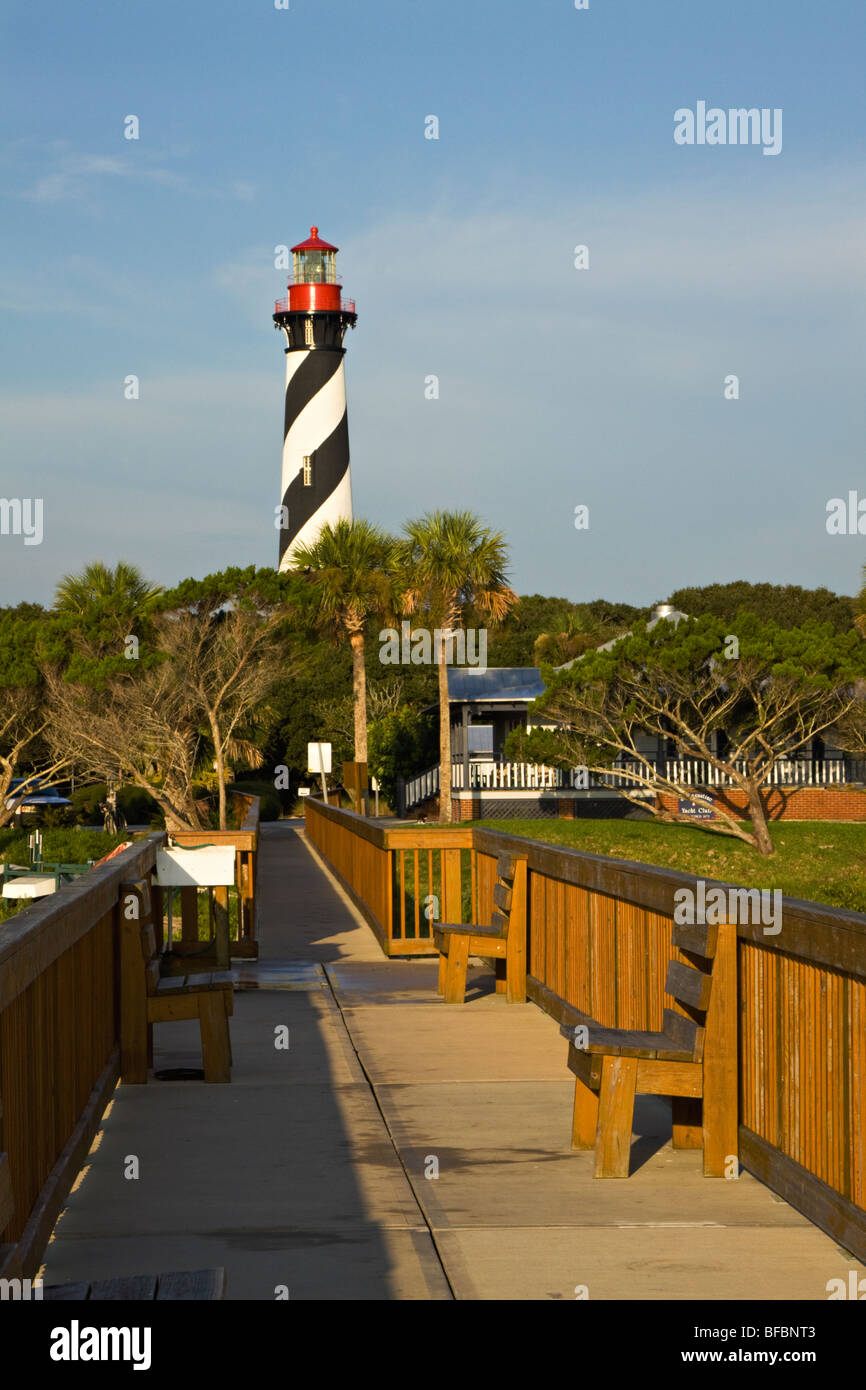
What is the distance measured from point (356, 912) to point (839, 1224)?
1379cm

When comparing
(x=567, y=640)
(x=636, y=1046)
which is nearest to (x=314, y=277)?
(x=567, y=640)

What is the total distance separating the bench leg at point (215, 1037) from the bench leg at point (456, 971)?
112 inches

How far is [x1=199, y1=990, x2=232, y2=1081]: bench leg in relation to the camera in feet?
25.3

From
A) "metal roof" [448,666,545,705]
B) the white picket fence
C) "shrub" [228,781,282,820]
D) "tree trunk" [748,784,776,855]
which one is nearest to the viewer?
"tree trunk" [748,784,776,855]

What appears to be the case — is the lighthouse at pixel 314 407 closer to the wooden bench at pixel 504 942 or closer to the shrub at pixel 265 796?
the shrub at pixel 265 796

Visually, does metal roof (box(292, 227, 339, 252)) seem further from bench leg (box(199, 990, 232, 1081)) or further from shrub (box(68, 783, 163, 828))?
bench leg (box(199, 990, 232, 1081))

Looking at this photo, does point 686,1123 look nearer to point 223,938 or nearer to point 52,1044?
point 52,1044

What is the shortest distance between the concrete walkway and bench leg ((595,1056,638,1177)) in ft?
0.26

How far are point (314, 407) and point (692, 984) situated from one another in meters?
59.6

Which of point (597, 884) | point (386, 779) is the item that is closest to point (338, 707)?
point (386, 779)

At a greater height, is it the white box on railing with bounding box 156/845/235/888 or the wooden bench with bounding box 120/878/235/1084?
the white box on railing with bounding box 156/845/235/888

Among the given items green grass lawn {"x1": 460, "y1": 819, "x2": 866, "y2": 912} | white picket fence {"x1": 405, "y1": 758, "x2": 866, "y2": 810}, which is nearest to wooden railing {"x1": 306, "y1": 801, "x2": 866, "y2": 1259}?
green grass lawn {"x1": 460, "y1": 819, "x2": 866, "y2": 912}

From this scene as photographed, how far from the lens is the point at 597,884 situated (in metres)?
7.98
